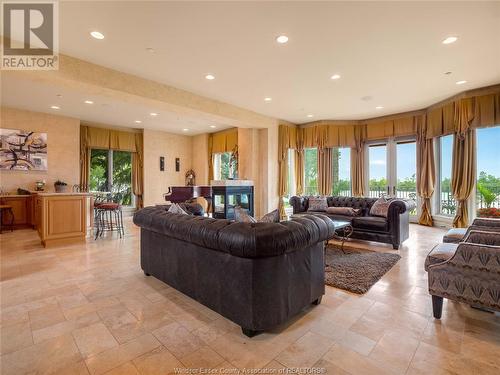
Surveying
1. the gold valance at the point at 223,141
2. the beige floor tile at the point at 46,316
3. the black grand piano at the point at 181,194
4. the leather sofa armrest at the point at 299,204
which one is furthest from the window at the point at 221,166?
the beige floor tile at the point at 46,316

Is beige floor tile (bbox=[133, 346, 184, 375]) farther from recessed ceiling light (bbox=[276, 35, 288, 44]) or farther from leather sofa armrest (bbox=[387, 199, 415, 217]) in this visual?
leather sofa armrest (bbox=[387, 199, 415, 217])

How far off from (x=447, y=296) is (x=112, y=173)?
922 cm

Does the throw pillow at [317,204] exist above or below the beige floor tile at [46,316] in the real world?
above

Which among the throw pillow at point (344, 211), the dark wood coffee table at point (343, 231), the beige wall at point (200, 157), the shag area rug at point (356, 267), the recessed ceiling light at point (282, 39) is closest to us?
the shag area rug at point (356, 267)

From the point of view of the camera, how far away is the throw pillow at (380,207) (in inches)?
183

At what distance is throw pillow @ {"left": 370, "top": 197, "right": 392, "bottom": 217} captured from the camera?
4.64m

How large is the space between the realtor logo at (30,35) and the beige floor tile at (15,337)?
124 inches

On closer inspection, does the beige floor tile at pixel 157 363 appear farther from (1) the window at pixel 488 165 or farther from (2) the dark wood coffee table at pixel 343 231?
(1) the window at pixel 488 165

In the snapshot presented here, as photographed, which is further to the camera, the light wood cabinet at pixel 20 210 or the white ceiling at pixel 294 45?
the light wood cabinet at pixel 20 210

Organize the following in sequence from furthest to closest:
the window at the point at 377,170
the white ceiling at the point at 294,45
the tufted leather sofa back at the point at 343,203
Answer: the window at the point at 377,170 → the tufted leather sofa back at the point at 343,203 → the white ceiling at the point at 294,45

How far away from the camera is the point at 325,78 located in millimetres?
4629

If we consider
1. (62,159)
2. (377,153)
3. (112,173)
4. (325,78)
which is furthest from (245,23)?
(112,173)

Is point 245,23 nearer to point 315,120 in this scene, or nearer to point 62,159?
point 315,120

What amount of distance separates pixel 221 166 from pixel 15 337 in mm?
8272
